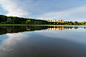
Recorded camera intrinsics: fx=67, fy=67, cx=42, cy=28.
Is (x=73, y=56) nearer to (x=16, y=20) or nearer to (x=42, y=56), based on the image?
(x=42, y=56)

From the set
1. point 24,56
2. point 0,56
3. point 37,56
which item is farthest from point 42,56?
point 0,56

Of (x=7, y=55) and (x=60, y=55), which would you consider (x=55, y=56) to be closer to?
(x=60, y=55)

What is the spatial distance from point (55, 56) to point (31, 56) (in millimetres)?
1649

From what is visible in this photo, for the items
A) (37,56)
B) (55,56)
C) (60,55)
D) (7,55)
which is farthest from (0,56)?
(60,55)

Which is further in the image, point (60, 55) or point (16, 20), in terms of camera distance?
point (16, 20)

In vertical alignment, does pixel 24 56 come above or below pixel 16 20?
below

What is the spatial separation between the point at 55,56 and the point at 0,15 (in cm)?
13511

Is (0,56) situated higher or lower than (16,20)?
lower

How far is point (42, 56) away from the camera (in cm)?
458

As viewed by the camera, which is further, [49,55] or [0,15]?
[0,15]

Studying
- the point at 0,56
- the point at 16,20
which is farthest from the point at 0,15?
the point at 0,56

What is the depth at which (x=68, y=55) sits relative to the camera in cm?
477

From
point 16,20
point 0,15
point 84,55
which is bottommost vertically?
point 84,55

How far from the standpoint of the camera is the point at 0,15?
4528 inches
